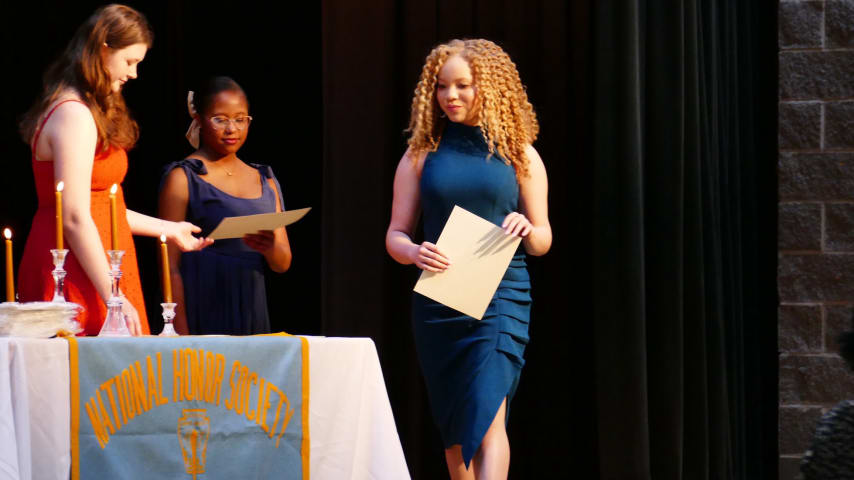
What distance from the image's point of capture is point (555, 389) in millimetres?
3879

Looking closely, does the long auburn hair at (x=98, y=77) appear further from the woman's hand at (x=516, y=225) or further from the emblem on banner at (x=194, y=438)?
the woman's hand at (x=516, y=225)

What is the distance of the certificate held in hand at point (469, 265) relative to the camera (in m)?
2.79

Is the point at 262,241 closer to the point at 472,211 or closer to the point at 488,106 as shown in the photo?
the point at 472,211

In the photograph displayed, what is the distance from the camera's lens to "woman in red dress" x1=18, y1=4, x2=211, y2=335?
2391 mm

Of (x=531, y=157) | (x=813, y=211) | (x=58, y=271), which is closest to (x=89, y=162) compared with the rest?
(x=58, y=271)

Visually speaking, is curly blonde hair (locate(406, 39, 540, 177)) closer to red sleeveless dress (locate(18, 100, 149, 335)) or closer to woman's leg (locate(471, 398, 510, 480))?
woman's leg (locate(471, 398, 510, 480))

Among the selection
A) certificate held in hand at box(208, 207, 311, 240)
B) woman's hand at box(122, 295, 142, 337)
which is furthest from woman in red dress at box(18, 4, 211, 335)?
certificate held in hand at box(208, 207, 311, 240)

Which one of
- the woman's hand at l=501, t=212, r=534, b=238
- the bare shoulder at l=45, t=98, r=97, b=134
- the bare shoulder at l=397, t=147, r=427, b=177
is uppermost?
the bare shoulder at l=45, t=98, r=97, b=134

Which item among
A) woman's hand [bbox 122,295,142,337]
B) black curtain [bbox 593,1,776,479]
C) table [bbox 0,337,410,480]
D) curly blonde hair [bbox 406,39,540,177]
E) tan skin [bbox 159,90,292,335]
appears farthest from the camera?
black curtain [bbox 593,1,776,479]

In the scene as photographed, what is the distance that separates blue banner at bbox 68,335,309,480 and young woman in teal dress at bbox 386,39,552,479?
→ 0.78m

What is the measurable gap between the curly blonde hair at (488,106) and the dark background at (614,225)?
2.40 ft

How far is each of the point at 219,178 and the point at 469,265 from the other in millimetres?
1056

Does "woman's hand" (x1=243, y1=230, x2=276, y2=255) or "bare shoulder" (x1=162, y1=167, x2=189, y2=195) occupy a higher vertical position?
"bare shoulder" (x1=162, y1=167, x2=189, y2=195)

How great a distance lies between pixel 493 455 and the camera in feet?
9.27
